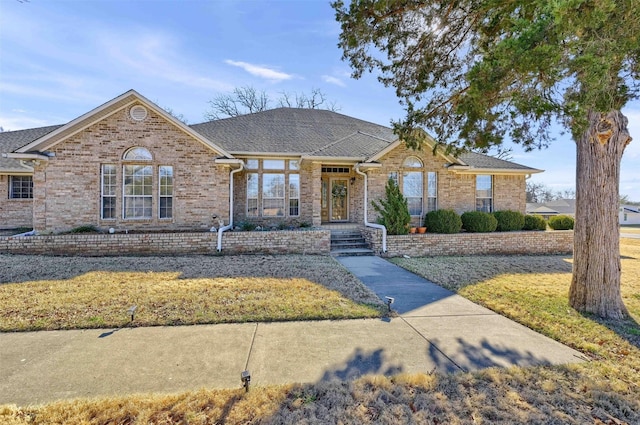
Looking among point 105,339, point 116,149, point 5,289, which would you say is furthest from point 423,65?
point 116,149

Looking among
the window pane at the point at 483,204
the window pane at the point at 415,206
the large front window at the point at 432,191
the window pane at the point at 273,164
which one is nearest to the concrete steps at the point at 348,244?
the window pane at the point at 415,206

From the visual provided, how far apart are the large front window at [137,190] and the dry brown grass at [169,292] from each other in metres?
3.01

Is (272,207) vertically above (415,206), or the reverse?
(415,206)

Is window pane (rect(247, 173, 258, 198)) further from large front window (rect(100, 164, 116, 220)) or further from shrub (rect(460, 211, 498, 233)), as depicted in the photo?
shrub (rect(460, 211, 498, 233))

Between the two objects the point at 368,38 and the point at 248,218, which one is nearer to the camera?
the point at 368,38

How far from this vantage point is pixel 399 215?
11336 mm

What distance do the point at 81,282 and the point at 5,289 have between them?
49.2 inches

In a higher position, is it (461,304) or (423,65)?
(423,65)

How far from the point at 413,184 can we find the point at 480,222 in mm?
3246

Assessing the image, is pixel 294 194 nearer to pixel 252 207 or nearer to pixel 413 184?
pixel 252 207

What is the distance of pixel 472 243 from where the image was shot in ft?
37.8

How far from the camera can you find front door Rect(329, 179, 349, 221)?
47.7 ft

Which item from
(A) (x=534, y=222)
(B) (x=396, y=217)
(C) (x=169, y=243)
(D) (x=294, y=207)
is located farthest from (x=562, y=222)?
(C) (x=169, y=243)

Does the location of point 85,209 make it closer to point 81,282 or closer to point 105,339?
point 81,282
